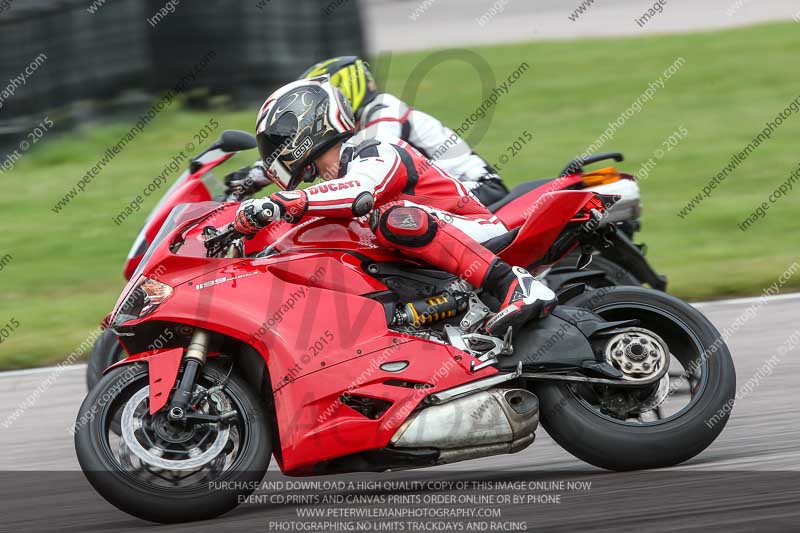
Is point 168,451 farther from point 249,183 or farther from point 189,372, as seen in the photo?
point 249,183

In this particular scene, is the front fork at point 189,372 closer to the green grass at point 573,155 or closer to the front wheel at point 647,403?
the front wheel at point 647,403

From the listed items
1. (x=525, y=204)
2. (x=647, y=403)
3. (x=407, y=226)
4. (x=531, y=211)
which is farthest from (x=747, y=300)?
(x=407, y=226)

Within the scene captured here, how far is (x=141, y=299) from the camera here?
4.69 metres

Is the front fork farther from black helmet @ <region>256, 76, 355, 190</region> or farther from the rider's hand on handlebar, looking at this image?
black helmet @ <region>256, 76, 355, 190</region>

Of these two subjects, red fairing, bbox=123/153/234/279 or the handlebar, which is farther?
the handlebar

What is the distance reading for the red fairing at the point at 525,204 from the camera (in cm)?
559

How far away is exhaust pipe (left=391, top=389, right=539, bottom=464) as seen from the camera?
466cm

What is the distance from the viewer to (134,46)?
1252 cm

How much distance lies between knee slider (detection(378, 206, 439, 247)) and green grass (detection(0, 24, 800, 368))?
266 centimetres

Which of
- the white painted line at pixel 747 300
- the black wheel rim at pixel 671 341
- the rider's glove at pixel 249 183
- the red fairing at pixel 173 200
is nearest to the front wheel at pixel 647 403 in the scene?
the black wheel rim at pixel 671 341

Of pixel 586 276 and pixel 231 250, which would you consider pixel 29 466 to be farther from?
pixel 586 276

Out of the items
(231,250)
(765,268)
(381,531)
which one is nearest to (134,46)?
(765,268)

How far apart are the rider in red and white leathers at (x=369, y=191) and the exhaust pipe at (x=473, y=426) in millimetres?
309

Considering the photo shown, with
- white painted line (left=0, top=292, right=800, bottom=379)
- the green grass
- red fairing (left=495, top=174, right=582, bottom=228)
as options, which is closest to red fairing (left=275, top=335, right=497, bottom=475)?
red fairing (left=495, top=174, right=582, bottom=228)
